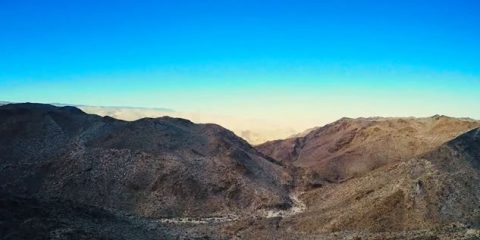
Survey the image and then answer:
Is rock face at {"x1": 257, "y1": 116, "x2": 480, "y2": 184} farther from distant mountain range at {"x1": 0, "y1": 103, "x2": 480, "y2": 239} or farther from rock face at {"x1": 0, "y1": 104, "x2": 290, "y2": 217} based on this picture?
rock face at {"x1": 0, "y1": 104, "x2": 290, "y2": 217}

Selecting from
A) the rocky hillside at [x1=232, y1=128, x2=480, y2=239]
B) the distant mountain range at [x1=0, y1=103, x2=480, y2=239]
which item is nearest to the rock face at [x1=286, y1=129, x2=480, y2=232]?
the rocky hillside at [x1=232, y1=128, x2=480, y2=239]

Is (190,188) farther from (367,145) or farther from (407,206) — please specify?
(367,145)

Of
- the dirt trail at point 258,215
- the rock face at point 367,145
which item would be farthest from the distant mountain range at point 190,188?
the rock face at point 367,145

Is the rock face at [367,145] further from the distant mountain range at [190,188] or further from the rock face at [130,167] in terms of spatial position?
the rock face at [130,167]

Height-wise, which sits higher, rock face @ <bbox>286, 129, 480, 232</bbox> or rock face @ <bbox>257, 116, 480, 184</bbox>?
rock face @ <bbox>257, 116, 480, 184</bbox>

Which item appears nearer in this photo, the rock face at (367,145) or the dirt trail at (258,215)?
the dirt trail at (258,215)
